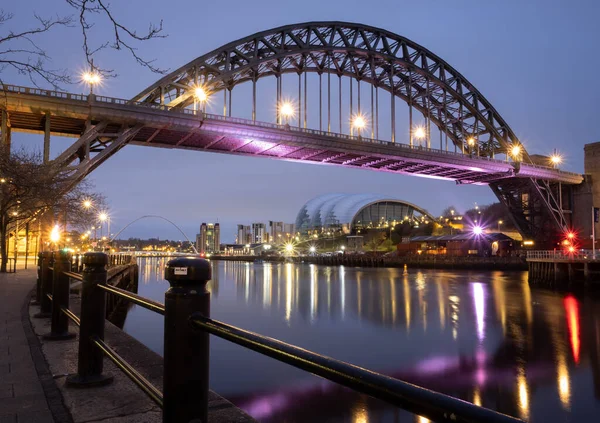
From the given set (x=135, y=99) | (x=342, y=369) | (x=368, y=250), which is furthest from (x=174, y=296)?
(x=368, y=250)

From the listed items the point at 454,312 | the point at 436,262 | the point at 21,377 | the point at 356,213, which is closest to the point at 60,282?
the point at 21,377

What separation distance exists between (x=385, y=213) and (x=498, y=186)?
279ft

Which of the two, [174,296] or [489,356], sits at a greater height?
[174,296]

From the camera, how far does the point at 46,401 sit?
161 inches

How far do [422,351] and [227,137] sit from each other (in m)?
28.9

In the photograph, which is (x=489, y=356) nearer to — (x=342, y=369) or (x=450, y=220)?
(x=342, y=369)

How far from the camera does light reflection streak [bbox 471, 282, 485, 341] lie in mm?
20244

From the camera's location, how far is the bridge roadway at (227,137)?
29609 millimetres

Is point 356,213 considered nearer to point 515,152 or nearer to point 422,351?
point 515,152

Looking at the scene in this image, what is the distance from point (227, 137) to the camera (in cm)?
4050

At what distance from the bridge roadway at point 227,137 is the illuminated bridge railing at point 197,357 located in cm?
1573

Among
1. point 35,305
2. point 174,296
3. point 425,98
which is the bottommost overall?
point 35,305

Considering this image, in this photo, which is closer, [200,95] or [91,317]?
[91,317]

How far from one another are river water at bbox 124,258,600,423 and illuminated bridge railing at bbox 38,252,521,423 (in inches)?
244
